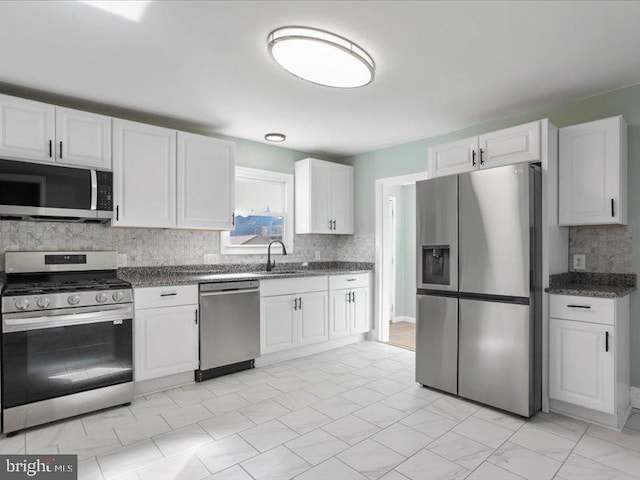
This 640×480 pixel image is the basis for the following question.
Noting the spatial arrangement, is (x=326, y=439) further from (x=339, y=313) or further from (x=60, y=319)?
(x=339, y=313)

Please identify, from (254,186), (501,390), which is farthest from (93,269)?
(501,390)

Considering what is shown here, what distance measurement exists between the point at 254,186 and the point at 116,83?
1907 mm

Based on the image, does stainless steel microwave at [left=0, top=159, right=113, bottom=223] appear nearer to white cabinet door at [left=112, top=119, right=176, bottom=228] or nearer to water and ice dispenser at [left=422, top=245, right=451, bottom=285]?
white cabinet door at [left=112, top=119, right=176, bottom=228]

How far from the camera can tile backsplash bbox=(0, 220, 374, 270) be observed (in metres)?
3.03

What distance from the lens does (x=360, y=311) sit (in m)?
4.68

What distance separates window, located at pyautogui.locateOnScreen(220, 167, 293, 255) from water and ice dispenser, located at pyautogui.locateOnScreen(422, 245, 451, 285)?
77.4 inches

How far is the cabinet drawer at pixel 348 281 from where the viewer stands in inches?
172

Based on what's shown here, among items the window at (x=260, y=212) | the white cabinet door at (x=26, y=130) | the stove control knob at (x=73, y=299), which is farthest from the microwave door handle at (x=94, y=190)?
the window at (x=260, y=212)

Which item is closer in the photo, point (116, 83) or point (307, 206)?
point (116, 83)

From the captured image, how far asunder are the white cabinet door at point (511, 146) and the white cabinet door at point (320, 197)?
206cm

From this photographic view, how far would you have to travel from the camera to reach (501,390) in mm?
2746

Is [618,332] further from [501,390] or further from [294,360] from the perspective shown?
[294,360]

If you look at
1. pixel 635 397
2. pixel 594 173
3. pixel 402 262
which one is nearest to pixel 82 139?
pixel 594 173

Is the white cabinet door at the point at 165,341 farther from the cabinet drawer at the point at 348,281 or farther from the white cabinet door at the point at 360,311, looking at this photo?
the white cabinet door at the point at 360,311
